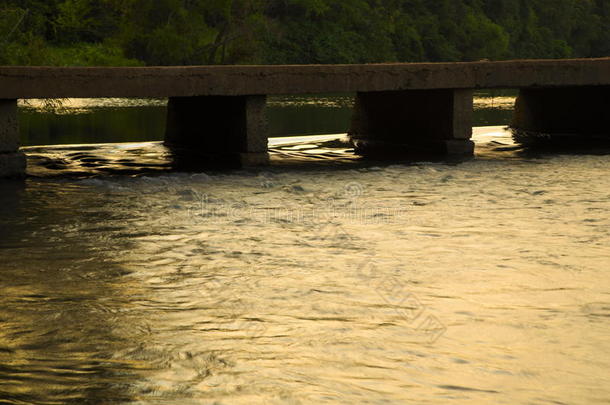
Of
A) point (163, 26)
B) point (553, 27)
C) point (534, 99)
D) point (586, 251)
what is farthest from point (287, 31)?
point (586, 251)

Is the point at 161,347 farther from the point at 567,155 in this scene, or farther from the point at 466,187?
the point at 567,155

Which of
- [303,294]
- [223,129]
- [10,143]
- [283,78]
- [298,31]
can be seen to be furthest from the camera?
[298,31]

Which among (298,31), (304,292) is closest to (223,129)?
(304,292)

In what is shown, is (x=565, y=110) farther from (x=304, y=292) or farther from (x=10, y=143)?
(x=304, y=292)

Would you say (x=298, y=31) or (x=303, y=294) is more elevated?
(x=298, y=31)

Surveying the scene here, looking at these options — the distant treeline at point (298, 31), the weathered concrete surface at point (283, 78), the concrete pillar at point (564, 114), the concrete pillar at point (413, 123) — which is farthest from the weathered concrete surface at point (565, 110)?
the distant treeline at point (298, 31)

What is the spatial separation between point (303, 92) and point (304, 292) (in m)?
7.85

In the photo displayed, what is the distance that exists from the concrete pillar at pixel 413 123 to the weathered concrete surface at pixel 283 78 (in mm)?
521

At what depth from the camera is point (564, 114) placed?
19.3 meters

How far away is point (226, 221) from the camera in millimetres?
9609

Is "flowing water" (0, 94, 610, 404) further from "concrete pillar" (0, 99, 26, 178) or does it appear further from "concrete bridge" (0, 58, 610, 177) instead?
"concrete bridge" (0, 58, 610, 177)

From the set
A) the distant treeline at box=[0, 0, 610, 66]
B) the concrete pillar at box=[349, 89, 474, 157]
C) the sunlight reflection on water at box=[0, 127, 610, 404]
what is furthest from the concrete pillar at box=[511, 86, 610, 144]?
the distant treeline at box=[0, 0, 610, 66]

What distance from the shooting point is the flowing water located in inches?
193

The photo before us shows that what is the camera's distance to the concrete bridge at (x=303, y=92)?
1268cm
